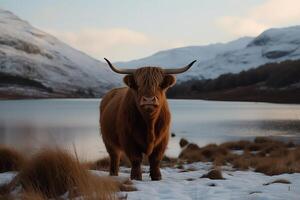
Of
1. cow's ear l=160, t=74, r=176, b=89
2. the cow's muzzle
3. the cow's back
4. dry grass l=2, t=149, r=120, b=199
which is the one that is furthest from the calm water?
cow's ear l=160, t=74, r=176, b=89

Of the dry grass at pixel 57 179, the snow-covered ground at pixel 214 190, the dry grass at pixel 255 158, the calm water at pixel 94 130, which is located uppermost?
the dry grass at pixel 57 179

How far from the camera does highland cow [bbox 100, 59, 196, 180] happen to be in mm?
8430

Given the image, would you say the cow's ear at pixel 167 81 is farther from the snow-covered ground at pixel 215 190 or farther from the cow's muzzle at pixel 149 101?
the snow-covered ground at pixel 215 190

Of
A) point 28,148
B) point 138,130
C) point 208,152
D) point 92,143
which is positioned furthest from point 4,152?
point 92,143

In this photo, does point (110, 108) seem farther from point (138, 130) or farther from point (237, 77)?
point (237, 77)

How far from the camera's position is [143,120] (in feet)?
29.4

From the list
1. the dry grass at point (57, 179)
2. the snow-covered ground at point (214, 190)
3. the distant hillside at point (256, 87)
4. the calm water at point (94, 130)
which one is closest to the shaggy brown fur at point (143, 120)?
the snow-covered ground at point (214, 190)

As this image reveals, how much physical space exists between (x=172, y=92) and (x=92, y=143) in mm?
172638

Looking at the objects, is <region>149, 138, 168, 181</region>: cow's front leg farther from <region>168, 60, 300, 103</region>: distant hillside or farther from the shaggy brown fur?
<region>168, 60, 300, 103</region>: distant hillside

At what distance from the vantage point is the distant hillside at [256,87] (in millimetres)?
144125

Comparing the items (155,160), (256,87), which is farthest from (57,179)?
(256,87)

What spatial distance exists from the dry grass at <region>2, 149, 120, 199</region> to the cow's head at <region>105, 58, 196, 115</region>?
1.52m

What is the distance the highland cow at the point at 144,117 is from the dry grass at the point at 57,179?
1.62 m

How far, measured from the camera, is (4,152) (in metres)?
11.1
